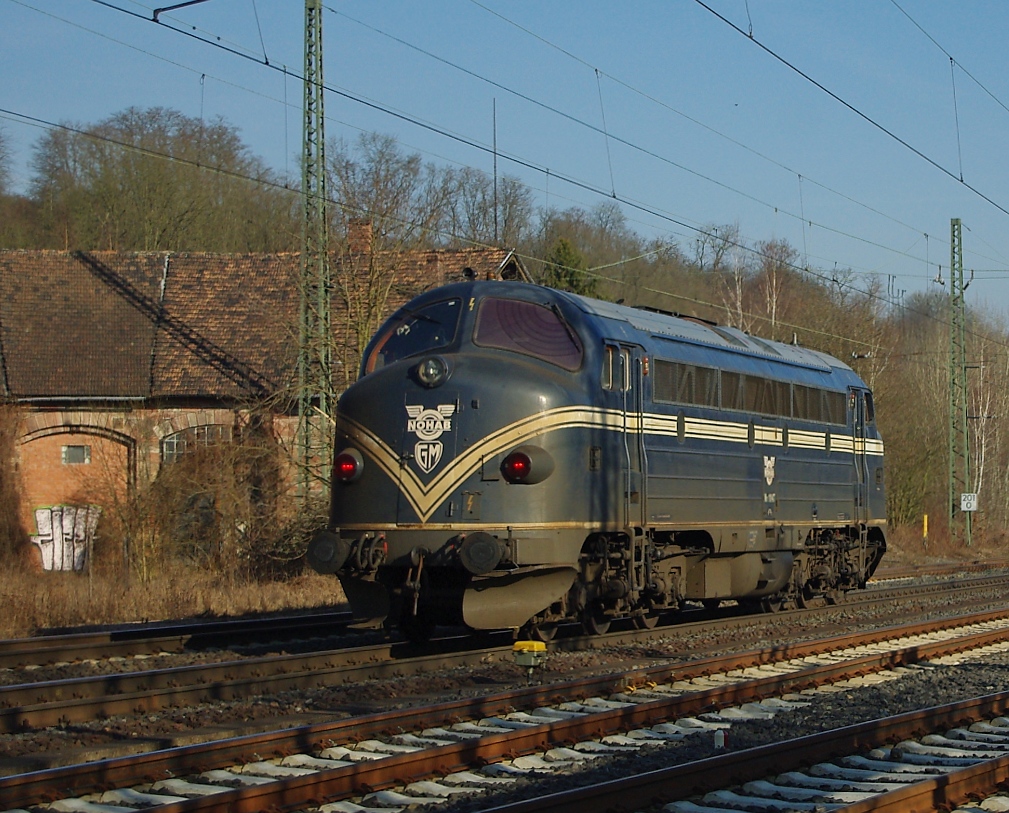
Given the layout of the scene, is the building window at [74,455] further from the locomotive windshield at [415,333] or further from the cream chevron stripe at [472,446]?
the cream chevron stripe at [472,446]

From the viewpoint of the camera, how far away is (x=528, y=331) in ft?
42.8

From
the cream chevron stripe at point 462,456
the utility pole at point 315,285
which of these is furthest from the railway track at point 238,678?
the utility pole at point 315,285

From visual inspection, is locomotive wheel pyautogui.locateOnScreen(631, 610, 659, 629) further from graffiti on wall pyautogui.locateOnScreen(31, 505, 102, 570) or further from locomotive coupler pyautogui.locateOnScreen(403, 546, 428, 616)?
graffiti on wall pyautogui.locateOnScreen(31, 505, 102, 570)

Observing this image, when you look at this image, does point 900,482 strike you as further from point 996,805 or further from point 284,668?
point 996,805

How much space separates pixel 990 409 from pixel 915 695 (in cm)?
6025

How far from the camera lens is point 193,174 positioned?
165 ft

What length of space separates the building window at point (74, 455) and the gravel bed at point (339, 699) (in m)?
18.8

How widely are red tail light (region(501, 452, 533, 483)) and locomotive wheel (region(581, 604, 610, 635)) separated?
2634mm

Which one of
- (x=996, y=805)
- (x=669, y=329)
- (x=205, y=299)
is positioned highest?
(x=205, y=299)

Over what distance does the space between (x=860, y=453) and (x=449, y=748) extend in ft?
44.3

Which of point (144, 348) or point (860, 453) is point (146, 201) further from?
point (860, 453)

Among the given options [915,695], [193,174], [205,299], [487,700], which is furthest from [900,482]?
[487,700]

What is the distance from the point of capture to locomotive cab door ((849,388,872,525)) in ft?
65.0

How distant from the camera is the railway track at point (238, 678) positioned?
9.59 m
